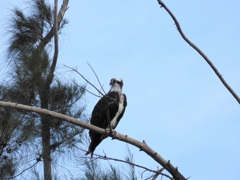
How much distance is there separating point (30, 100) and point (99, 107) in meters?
0.41

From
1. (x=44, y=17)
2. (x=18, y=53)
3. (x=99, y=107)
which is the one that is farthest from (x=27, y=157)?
(x=44, y=17)

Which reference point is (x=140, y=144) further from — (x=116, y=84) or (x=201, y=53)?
(x=116, y=84)

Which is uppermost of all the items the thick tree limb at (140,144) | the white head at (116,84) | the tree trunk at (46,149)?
the white head at (116,84)

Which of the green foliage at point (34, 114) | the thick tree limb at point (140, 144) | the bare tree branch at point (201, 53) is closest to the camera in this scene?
the bare tree branch at point (201, 53)

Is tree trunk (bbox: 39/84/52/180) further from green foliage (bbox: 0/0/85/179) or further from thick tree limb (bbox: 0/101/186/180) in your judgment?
thick tree limb (bbox: 0/101/186/180)

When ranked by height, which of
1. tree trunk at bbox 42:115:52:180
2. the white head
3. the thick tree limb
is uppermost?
the white head

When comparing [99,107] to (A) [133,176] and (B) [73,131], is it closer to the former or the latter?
Answer: (B) [73,131]

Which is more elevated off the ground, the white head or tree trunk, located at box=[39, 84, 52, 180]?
the white head

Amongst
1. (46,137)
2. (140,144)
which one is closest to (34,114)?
(46,137)

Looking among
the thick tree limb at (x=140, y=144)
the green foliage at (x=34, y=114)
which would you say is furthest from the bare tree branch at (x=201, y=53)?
the green foliage at (x=34, y=114)

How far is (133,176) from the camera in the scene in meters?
3.35

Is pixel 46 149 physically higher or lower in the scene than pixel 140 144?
higher

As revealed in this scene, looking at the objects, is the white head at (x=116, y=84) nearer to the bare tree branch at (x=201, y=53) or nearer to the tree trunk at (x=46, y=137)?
the tree trunk at (x=46, y=137)

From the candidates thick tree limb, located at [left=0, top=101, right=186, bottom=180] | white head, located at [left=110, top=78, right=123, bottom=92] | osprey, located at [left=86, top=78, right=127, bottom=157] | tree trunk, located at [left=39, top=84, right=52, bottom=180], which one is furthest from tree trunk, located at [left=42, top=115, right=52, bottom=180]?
thick tree limb, located at [left=0, top=101, right=186, bottom=180]
